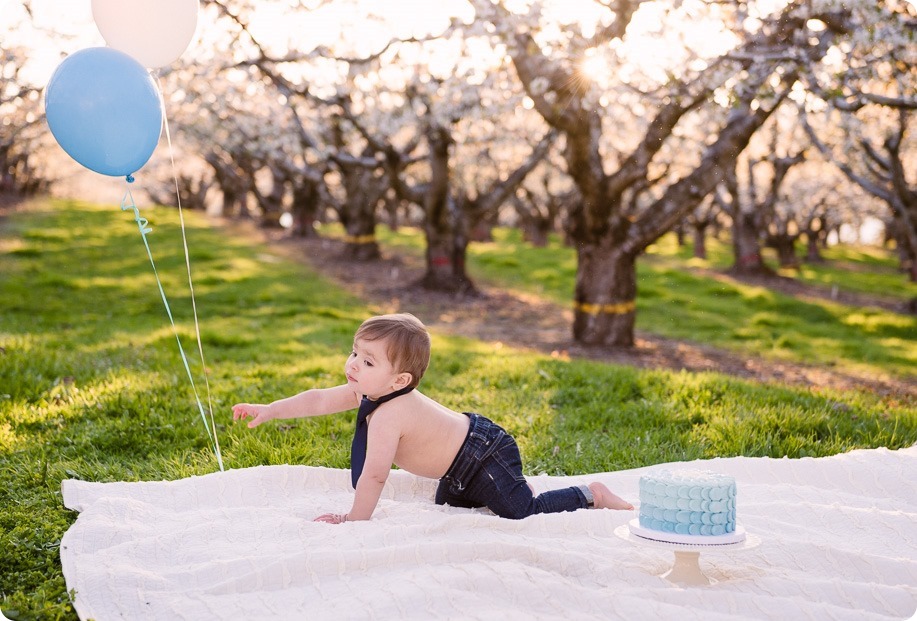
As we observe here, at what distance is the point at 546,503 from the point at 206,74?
11.8 meters

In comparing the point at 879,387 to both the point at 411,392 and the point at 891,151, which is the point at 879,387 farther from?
the point at 411,392

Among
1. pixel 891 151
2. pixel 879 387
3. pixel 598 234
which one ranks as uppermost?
pixel 891 151

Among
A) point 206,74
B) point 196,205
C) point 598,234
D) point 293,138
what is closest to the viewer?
point 598,234

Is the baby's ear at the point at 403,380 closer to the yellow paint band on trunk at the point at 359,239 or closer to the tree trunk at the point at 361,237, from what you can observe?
the tree trunk at the point at 361,237

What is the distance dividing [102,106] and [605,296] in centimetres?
738

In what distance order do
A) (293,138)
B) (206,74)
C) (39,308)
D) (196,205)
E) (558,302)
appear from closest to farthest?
(39,308)
(206,74)
(558,302)
(293,138)
(196,205)

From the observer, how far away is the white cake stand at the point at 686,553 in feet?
10.2

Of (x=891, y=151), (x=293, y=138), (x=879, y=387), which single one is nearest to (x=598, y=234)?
(x=879, y=387)

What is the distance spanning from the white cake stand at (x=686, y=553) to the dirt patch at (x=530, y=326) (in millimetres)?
4959

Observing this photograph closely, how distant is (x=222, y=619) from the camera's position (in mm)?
2998

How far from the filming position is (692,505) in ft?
10.2

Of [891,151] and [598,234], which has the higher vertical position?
[891,151]

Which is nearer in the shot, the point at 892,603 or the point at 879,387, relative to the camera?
→ the point at 892,603

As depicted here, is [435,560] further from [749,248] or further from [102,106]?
[749,248]
